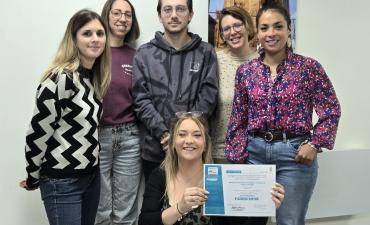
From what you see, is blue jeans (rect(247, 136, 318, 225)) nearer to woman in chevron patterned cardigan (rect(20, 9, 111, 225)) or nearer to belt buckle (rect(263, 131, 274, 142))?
belt buckle (rect(263, 131, 274, 142))

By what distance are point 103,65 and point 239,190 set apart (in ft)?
2.91

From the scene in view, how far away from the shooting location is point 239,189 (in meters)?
1.57

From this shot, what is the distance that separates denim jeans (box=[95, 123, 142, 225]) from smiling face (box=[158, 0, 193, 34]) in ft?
1.97

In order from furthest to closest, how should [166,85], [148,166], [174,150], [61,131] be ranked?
1. [148,166]
2. [166,85]
3. [174,150]
4. [61,131]

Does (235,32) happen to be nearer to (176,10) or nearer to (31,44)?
(176,10)

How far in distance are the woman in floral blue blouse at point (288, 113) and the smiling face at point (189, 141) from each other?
0.25 meters

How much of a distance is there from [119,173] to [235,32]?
1051mm

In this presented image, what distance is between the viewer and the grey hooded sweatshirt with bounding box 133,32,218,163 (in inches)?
85.1

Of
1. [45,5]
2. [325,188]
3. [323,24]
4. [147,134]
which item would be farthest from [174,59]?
[325,188]

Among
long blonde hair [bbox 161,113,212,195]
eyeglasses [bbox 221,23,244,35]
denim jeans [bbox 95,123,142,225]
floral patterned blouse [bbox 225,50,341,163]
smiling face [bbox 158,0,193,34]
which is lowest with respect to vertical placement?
denim jeans [bbox 95,123,142,225]

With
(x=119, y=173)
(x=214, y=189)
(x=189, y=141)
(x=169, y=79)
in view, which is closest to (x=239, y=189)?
(x=214, y=189)

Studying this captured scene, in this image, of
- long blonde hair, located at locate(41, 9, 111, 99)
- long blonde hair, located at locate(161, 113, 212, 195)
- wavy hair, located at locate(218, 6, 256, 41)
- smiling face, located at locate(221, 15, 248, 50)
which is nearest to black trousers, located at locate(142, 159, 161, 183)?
long blonde hair, located at locate(161, 113, 212, 195)

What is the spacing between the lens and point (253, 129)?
181 cm

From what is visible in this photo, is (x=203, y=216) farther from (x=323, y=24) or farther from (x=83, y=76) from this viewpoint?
(x=323, y=24)
